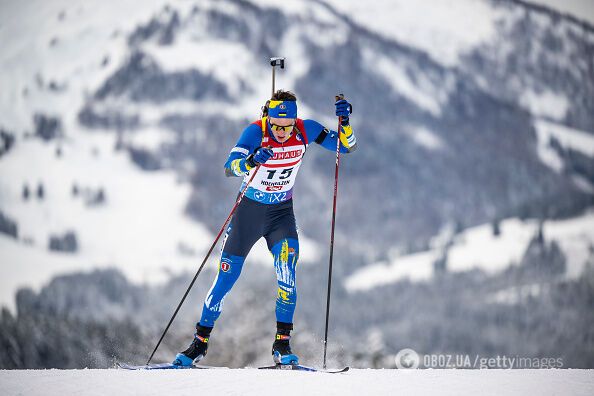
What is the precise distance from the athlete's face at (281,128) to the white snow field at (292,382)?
9.77ft

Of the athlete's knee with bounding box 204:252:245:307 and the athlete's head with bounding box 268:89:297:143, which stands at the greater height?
the athlete's head with bounding box 268:89:297:143

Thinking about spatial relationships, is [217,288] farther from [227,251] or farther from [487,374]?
[487,374]

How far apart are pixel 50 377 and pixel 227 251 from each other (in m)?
2.91

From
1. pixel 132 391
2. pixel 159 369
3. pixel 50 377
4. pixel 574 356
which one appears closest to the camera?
pixel 132 391

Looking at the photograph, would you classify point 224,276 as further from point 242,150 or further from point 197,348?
point 242,150

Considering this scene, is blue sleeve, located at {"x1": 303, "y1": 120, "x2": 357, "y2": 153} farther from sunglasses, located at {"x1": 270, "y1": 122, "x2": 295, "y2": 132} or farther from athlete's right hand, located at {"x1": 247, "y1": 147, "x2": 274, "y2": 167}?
athlete's right hand, located at {"x1": 247, "y1": 147, "x2": 274, "y2": 167}

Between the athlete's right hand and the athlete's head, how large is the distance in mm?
479

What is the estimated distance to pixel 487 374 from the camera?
34.4 feet

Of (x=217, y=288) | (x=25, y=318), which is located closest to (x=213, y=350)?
(x=25, y=318)

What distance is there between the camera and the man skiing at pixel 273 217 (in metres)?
11.8

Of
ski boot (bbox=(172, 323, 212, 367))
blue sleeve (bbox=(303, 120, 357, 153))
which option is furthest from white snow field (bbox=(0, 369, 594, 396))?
blue sleeve (bbox=(303, 120, 357, 153))

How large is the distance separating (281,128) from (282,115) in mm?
187

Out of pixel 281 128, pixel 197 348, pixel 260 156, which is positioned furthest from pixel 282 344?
pixel 281 128

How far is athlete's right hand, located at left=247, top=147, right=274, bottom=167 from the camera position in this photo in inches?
444
